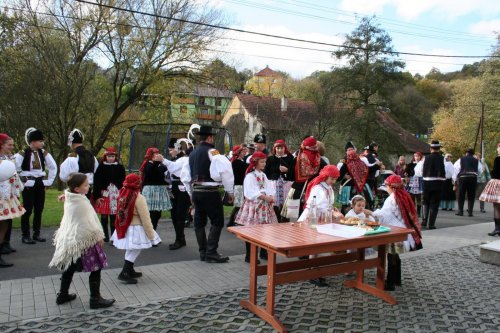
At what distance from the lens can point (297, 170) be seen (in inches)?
265

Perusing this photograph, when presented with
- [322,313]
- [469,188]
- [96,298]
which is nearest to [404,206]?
[322,313]

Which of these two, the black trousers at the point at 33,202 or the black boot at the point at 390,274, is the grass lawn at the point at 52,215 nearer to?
the black trousers at the point at 33,202

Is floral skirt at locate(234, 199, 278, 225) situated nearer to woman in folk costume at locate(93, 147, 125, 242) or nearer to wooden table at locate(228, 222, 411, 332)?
wooden table at locate(228, 222, 411, 332)

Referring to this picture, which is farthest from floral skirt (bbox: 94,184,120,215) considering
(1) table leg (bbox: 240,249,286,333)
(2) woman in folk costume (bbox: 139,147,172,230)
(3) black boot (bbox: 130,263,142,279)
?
(1) table leg (bbox: 240,249,286,333)

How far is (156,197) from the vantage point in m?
7.45

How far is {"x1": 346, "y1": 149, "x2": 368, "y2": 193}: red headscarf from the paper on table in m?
4.05

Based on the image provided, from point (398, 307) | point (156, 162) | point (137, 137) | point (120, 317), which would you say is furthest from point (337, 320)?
point (137, 137)

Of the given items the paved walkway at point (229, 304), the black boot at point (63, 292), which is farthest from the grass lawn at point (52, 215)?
the black boot at point (63, 292)

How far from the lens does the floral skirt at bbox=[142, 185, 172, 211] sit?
7.40 m

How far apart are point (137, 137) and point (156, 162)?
304 inches

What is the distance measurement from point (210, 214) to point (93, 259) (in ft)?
7.12

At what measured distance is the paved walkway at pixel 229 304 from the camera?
4.17 meters

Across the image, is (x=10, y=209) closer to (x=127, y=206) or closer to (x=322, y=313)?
(x=127, y=206)

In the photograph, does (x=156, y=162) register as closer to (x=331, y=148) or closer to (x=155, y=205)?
(x=155, y=205)
